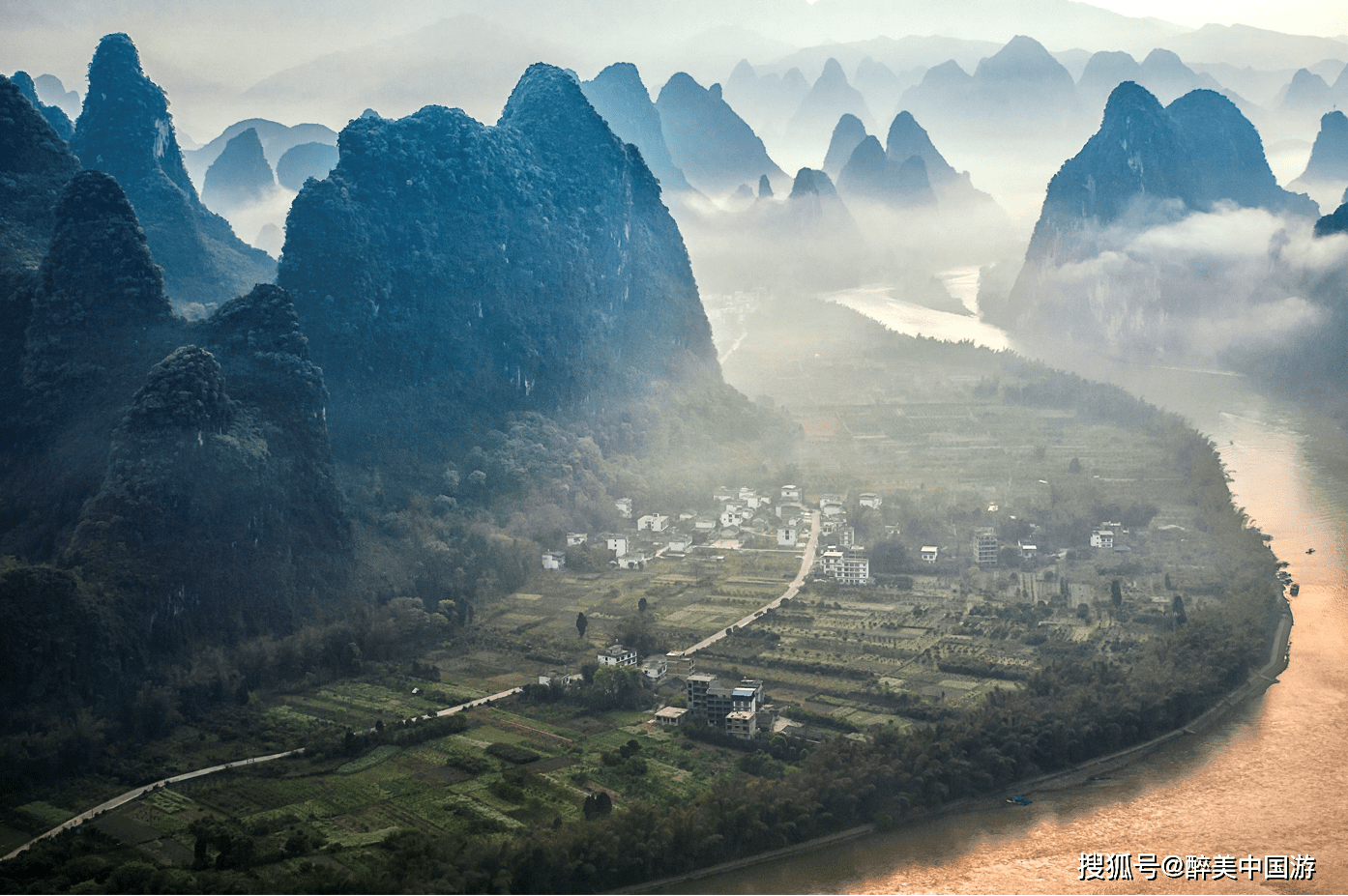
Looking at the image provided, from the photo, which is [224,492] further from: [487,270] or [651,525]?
[487,270]

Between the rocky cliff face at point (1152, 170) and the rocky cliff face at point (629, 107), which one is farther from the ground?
the rocky cliff face at point (629, 107)

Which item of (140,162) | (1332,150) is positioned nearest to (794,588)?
(140,162)

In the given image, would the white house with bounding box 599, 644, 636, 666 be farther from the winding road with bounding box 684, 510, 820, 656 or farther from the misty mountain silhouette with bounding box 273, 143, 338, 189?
the misty mountain silhouette with bounding box 273, 143, 338, 189

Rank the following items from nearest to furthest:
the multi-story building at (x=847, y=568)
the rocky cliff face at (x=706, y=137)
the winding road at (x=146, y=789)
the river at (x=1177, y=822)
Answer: the river at (x=1177, y=822)
the winding road at (x=146, y=789)
the multi-story building at (x=847, y=568)
the rocky cliff face at (x=706, y=137)

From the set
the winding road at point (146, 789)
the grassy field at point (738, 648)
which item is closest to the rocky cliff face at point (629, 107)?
the grassy field at point (738, 648)

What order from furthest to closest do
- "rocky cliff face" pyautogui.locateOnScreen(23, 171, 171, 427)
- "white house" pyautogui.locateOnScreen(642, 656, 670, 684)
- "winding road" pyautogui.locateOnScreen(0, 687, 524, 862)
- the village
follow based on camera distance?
"rocky cliff face" pyautogui.locateOnScreen(23, 171, 171, 427)
"white house" pyautogui.locateOnScreen(642, 656, 670, 684)
the village
"winding road" pyautogui.locateOnScreen(0, 687, 524, 862)

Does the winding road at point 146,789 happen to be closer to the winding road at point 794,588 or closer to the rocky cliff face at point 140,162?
the winding road at point 794,588

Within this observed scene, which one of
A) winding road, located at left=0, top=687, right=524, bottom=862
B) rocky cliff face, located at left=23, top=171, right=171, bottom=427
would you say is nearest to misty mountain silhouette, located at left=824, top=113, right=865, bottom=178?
rocky cliff face, located at left=23, top=171, right=171, bottom=427
